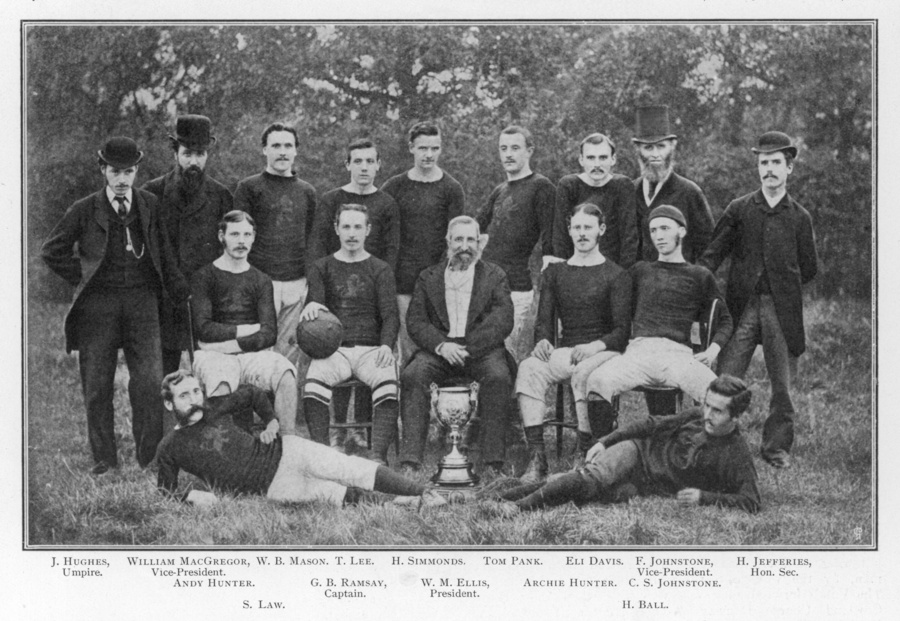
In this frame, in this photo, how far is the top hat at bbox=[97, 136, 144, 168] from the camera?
10.2 metres

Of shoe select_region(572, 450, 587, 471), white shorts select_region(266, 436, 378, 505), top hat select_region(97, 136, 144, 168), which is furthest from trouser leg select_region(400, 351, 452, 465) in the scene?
top hat select_region(97, 136, 144, 168)

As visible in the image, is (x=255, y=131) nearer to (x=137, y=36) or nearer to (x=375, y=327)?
(x=137, y=36)

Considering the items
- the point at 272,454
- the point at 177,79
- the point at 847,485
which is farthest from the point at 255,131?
the point at 847,485

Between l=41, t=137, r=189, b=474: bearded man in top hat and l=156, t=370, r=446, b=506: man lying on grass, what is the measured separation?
1.49ft

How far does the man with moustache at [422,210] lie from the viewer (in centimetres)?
1020

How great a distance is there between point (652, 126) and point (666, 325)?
5.12 feet

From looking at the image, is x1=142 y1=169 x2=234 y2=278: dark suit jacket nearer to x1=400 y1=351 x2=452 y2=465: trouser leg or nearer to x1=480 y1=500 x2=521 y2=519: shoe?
x1=400 y1=351 x2=452 y2=465: trouser leg

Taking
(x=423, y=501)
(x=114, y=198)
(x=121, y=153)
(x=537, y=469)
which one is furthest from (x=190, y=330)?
(x=537, y=469)

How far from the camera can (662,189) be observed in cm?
1020

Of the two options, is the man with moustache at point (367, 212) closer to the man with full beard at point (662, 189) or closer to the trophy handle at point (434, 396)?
the trophy handle at point (434, 396)

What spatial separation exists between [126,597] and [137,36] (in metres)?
4.24

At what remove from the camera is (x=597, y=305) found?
997 centimetres

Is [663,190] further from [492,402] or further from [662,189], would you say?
[492,402]

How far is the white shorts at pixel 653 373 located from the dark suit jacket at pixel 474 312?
0.79 metres
